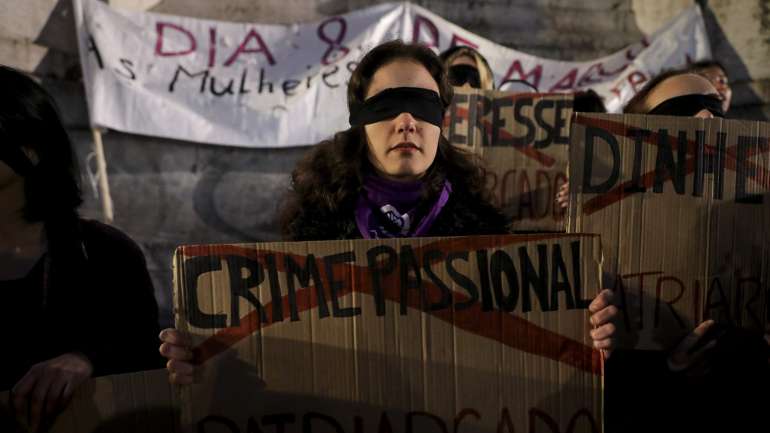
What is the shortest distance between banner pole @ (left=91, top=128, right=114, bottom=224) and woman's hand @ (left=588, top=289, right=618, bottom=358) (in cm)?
373

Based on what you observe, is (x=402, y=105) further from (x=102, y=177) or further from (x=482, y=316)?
(x=102, y=177)

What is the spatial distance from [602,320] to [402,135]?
618 mm

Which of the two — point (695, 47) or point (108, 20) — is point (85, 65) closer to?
point (108, 20)

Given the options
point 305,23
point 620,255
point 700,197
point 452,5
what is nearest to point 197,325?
point 620,255

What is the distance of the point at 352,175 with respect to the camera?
4.76 feet

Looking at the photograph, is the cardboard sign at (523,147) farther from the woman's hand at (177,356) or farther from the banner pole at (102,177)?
the banner pole at (102,177)


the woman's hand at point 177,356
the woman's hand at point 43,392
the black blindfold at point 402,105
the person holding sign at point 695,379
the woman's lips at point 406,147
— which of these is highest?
the black blindfold at point 402,105

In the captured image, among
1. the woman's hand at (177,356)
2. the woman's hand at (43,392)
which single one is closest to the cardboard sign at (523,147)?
the woman's hand at (177,356)

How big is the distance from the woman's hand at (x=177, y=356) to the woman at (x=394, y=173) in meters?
0.52

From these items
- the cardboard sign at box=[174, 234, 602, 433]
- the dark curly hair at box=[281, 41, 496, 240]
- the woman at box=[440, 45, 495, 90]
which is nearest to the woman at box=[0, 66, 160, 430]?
the cardboard sign at box=[174, 234, 602, 433]

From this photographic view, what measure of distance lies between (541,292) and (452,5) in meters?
3.96

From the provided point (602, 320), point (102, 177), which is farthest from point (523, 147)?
point (102, 177)

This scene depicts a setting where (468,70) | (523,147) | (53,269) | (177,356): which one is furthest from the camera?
(468,70)

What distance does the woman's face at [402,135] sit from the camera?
129 cm
